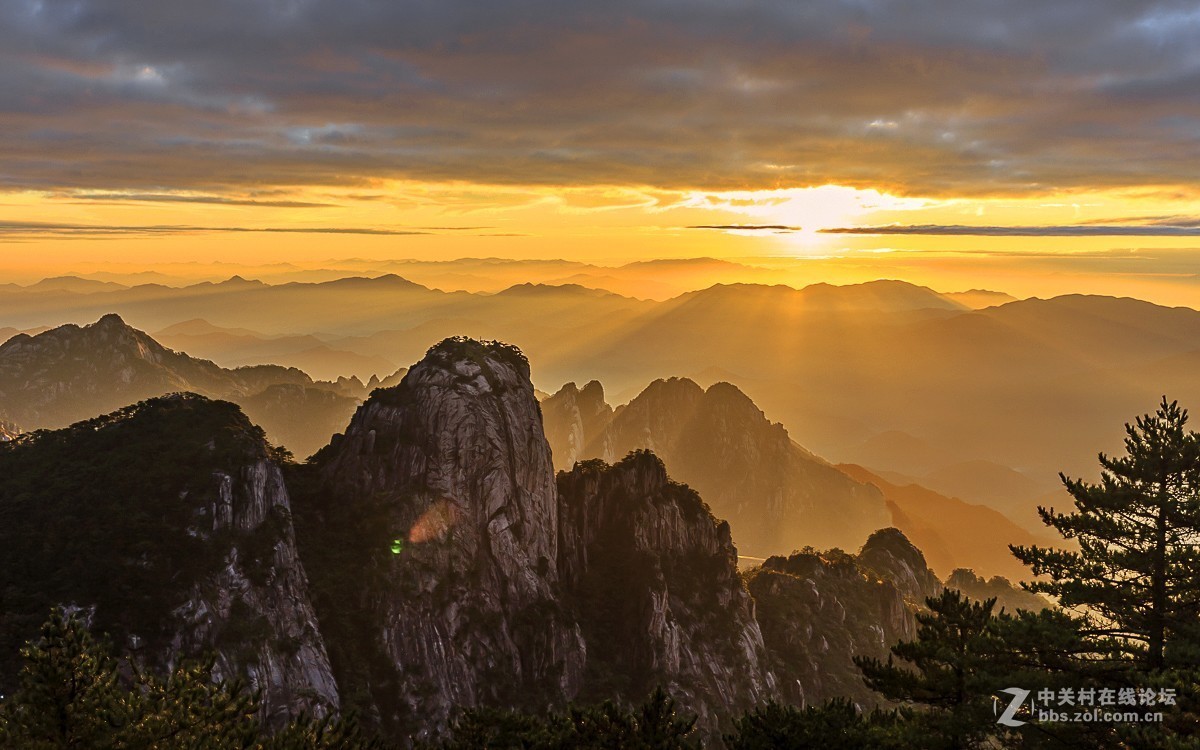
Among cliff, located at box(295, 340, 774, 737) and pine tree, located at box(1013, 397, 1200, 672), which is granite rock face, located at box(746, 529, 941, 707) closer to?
cliff, located at box(295, 340, 774, 737)

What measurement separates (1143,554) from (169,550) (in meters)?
86.5

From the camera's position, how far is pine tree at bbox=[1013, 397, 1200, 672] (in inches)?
1164

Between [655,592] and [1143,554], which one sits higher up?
[1143,554]

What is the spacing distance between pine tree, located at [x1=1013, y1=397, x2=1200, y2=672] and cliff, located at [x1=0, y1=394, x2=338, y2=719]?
68.0 m

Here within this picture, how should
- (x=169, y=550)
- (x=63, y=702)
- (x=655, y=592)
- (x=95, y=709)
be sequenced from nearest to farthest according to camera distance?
(x=63, y=702), (x=95, y=709), (x=169, y=550), (x=655, y=592)

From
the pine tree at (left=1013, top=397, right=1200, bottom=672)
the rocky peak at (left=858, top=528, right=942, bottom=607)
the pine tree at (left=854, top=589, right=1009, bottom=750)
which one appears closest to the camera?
the pine tree at (left=1013, top=397, right=1200, bottom=672)

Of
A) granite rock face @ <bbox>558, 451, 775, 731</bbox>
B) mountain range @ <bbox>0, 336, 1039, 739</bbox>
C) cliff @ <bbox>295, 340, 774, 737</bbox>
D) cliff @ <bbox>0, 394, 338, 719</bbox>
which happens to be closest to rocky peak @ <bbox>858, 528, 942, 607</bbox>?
mountain range @ <bbox>0, 336, 1039, 739</bbox>

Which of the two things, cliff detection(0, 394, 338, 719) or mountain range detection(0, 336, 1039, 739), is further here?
mountain range detection(0, 336, 1039, 739)

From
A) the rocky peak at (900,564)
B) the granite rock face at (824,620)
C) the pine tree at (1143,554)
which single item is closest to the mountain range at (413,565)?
the granite rock face at (824,620)

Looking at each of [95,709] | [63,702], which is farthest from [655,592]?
[63,702]

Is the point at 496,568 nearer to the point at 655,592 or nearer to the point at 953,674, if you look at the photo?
the point at 655,592

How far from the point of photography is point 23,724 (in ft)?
91.1

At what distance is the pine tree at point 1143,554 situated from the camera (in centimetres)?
2958

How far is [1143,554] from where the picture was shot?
30297mm
